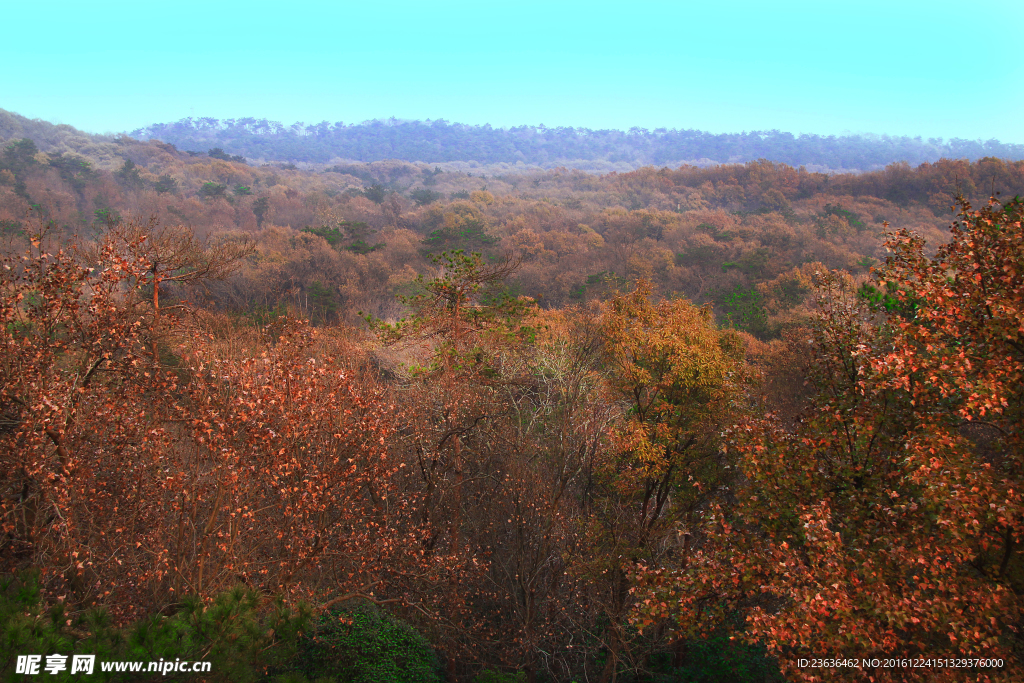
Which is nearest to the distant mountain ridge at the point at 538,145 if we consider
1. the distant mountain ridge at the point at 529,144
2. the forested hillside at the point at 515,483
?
the distant mountain ridge at the point at 529,144

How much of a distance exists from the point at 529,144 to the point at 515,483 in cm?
17933

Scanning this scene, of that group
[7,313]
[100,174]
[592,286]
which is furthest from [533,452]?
[100,174]

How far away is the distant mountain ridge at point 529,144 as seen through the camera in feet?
504

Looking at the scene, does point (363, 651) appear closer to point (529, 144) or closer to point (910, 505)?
point (910, 505)

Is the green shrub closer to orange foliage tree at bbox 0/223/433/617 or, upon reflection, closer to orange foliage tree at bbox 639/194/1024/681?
A: orange foliage tree at bbox 0/223/433/617

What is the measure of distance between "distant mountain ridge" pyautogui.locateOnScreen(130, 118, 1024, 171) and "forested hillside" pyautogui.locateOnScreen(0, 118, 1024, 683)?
14915 cm

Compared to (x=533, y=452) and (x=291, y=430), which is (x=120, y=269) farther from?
(x=533, y=452)

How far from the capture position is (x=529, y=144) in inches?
7042

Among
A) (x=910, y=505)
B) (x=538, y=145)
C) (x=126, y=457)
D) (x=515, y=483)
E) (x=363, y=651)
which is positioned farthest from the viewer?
(x=538, y=145)

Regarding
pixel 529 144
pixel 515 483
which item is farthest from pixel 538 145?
pixel 515 483

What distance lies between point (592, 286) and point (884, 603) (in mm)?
35430

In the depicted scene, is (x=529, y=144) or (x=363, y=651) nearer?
(x=363, y=651)

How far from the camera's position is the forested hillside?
5.79m

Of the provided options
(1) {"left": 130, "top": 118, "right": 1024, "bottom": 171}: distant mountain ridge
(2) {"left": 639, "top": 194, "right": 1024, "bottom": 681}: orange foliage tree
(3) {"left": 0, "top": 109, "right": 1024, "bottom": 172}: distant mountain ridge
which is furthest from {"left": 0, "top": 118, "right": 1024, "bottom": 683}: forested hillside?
(1) {"left": 130, "top": 118, "right": 1024, "bottom": 171}: distant mountain ridge
